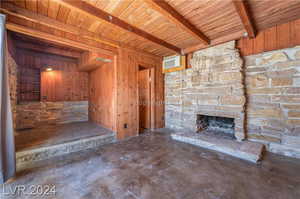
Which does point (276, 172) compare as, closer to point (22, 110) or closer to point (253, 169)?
point (253, 169)

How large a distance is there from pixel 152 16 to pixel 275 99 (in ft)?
10.0

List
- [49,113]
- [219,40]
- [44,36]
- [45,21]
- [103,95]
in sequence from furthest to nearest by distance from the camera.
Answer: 1. [49,113]
2. [103,95]
3. [219,40]
4. [44,36]
5. [45,21]

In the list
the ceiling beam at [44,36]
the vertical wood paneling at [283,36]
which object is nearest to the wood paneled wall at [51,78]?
the ceiling beam at [44,36]

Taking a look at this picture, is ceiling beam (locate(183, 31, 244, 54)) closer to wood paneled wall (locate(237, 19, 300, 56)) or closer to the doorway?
wood paneled wall (locate(237, 19, 300, 56))

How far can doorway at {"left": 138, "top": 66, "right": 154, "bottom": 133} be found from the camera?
4.26m

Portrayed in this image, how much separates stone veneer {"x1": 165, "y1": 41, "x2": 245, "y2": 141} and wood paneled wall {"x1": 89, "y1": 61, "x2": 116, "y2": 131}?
2.10 m

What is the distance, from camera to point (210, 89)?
10.6 feet

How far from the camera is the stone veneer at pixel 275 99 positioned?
7.55ft

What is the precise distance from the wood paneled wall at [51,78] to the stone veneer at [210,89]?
12.6 feet

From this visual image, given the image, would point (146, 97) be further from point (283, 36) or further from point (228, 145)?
point (283, 36)

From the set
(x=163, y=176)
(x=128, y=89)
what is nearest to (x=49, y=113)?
(x=128, y=89)

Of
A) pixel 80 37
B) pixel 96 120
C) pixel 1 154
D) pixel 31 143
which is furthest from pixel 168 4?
pixel 96 120

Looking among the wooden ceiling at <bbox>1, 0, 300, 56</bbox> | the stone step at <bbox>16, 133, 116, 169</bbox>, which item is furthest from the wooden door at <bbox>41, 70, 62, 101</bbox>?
the stone step at <bbox>16, 133, 116, 169</bbox>

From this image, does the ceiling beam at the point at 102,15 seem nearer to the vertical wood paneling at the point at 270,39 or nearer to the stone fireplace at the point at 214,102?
the stone fireplace at the point at 214,102
